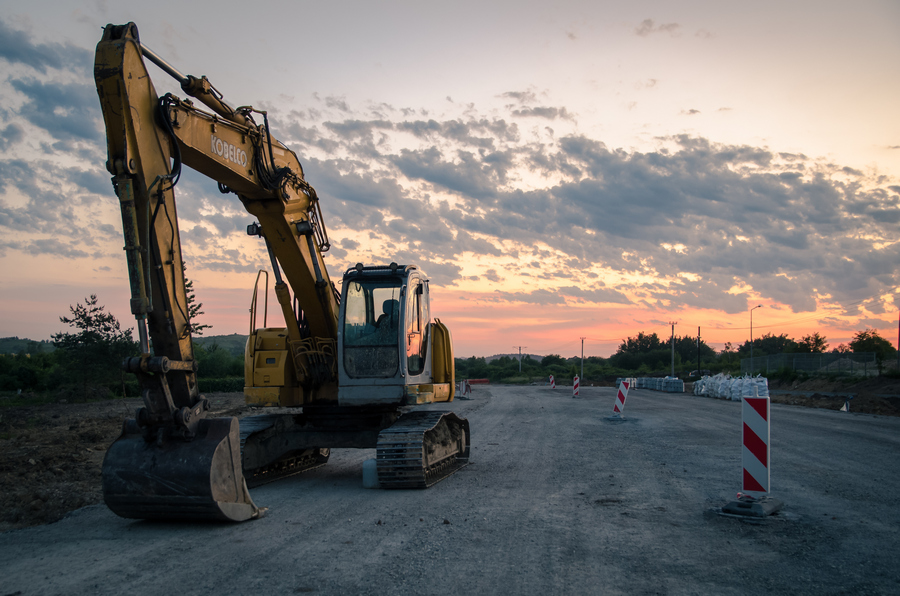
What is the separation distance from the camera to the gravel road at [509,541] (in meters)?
4.59

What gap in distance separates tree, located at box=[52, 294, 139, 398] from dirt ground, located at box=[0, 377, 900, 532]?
5.13 feet

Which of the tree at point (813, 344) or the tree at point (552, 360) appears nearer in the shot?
the tree at point (813, 344)

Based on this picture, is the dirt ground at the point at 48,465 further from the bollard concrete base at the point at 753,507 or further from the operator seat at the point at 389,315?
the bollard concrete base at the point at 753,507

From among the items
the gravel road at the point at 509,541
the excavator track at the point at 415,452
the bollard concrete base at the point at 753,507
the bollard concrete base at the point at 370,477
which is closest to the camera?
the gravel road at the point at 509,541

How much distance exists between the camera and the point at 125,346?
1209 inches

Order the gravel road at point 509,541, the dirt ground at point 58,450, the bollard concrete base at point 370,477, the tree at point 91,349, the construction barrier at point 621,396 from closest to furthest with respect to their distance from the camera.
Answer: the gravel road at point 509,541 < the dirt ground at point 58,450 < the bollard concrete base at point 370,477 < the construction barrier at point 621,396 < the tree at point 91,349

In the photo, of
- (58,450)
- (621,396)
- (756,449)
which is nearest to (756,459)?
(756,449)

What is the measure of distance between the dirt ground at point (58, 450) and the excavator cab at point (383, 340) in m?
3.66

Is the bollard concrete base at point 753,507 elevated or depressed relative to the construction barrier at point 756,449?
depressed

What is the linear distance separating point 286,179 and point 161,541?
4980mm

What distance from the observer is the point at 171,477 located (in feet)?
19.3

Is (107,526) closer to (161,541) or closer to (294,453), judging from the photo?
(161,541)

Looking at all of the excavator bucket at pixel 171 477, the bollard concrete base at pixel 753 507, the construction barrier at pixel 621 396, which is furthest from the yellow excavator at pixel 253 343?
the construction barrier at pixel 621 396

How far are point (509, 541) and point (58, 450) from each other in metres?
11.3
